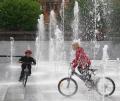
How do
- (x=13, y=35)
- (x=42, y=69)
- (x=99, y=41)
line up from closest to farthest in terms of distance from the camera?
(x=42, y=69)
(x=99, y=41)
(x=13, y=35)

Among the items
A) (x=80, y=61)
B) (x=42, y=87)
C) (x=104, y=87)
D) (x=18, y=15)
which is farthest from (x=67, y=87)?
(x=18, y=15)

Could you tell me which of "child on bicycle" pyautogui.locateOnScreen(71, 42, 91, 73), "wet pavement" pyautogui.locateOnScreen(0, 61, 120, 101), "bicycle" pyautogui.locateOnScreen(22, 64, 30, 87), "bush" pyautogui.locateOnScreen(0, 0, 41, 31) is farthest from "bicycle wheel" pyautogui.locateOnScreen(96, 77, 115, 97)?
"bush" pyautogui.locateOnScreen(0, 0, 41, 31)

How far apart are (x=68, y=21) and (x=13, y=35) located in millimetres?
6200

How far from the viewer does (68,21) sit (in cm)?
5022

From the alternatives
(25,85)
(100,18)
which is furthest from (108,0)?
(25,85)

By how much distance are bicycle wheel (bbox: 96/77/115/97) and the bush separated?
36704 mm

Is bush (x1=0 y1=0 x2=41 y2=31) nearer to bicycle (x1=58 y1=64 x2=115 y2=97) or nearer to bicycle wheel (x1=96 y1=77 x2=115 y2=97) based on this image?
bicycle (x1=58 y1=64 x2=115 y2=97)

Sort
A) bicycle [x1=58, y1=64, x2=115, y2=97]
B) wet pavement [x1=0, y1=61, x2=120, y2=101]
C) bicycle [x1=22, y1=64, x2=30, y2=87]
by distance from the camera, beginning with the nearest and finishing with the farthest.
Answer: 1. wet pavement [x1=0, y1=61, x2=120, y2=101]
2. bicycle [x1=58, y1=64, x2=115, y2=97]
3. bicycle [x1=22, y1=64, x2=30, y2=87]

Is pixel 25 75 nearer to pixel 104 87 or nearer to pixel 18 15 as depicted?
pixel 104 87

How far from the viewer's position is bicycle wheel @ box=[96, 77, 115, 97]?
11547mm

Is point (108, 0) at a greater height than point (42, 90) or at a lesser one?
greater

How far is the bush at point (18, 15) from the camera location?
48.2 metres

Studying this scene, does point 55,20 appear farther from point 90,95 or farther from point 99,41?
point 90,95

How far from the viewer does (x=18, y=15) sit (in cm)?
4812
